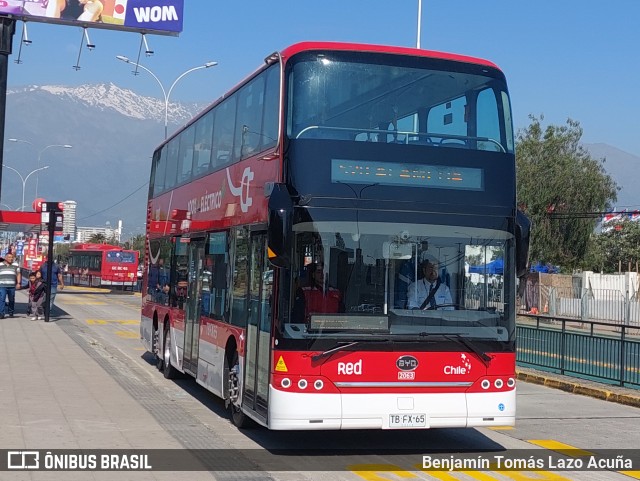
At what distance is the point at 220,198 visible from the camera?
13094 mm

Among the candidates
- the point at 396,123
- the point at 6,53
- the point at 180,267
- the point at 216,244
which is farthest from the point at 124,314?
the point at 396,123

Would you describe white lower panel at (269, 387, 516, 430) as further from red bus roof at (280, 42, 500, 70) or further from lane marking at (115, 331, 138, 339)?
lane marking at (115, 331, 138, 339)

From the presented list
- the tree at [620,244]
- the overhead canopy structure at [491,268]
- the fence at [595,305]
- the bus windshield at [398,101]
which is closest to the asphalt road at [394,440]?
the overhead canopy structure at [491,268]

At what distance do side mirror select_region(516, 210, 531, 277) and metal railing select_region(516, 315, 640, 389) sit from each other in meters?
6.81

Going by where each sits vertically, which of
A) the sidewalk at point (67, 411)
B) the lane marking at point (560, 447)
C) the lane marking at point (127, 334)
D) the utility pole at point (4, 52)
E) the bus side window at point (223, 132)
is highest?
the utility pole at point (4, 52)

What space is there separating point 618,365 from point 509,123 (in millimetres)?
7855

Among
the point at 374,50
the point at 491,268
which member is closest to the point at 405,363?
the point at 491,268

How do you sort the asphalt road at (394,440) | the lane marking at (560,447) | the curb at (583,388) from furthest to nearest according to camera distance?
the curb at (583,388)
the lane marking at (560,447)
the asphalt road at (394,440)

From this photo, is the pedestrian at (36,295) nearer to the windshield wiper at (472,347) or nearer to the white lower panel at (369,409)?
the white lower panel at (369,409)

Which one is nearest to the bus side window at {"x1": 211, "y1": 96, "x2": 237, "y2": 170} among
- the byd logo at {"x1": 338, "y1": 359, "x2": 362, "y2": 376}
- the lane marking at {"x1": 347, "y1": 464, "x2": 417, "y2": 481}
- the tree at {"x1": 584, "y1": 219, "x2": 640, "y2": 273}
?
the byd logo at {"x1": 338, "y1": 359, "x2": 362, "y2": 376}

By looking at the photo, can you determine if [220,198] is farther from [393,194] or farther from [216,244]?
[393,194]

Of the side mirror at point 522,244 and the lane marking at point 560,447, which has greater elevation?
the side mirror at point 522,244

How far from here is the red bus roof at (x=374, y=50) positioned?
10344mm

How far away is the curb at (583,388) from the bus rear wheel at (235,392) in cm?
667
